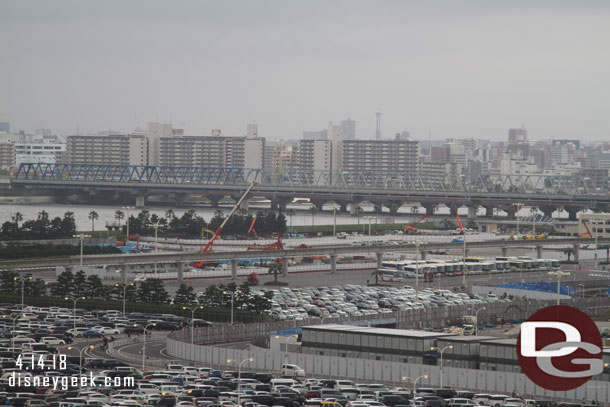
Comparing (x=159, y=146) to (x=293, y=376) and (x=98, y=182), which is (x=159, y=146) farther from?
(x=293, y=376)

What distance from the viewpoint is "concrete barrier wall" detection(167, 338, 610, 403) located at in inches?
869

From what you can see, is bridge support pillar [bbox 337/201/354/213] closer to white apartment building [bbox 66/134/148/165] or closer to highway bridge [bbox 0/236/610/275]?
highway bridge [bbox 0/236/610/275]

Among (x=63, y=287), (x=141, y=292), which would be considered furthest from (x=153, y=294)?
(x=63, y=287)

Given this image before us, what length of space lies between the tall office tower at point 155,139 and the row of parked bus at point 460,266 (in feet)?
355

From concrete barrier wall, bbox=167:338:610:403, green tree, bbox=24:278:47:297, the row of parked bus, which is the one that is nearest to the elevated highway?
the row of parked bus

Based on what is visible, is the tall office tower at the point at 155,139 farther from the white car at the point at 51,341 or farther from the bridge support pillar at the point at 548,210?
the white car at the point at 51,341

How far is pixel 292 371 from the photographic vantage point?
23875 millimetres

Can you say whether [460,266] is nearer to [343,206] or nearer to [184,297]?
[184,297]

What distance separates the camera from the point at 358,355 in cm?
2580

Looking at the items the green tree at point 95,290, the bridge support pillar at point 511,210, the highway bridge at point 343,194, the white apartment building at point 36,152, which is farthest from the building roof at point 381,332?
the white apartment building at point 36,152

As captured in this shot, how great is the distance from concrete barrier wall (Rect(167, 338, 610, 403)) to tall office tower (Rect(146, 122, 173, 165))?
132m

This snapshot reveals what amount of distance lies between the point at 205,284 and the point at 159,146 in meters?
116

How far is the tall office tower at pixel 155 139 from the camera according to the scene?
157 m

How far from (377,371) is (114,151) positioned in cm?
13337
